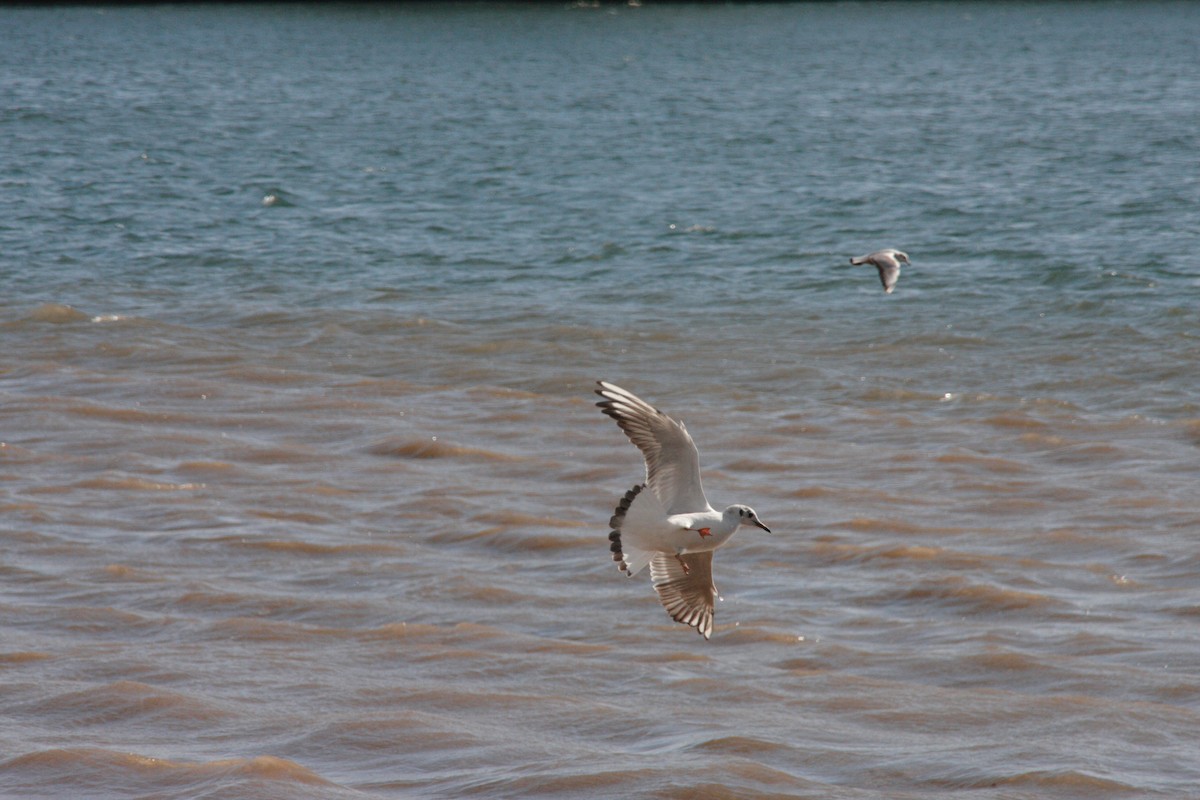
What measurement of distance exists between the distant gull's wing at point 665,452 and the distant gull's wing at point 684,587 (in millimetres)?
362

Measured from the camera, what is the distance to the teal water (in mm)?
6660

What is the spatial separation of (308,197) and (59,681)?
55.6 ft

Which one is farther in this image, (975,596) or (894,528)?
(894,528)

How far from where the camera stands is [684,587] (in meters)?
6.50

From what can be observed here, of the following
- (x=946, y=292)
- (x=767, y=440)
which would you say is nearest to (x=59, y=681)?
(x=767, y=440)

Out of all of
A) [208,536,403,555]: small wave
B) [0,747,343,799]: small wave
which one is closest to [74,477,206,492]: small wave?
[208,536,403,555]: small wave

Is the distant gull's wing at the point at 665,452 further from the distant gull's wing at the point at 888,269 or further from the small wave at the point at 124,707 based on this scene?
the distant gull's wing at the point at 888,269

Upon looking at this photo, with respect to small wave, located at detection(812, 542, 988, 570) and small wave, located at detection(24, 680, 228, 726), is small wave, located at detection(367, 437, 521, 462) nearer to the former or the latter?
small wave, located at detection(812, 542, 988, 570)

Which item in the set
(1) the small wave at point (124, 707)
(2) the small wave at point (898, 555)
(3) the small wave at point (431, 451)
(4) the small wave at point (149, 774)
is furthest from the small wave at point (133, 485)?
(2) the small wave at point (898, 555)

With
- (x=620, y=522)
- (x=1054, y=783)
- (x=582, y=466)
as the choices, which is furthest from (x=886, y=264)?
(x=620, y=522)

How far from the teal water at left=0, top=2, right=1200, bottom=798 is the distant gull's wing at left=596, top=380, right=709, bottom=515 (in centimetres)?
111

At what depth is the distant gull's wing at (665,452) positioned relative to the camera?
6.01 metres

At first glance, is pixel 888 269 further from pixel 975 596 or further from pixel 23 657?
pixel 23 657

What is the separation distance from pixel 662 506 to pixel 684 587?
52cm
